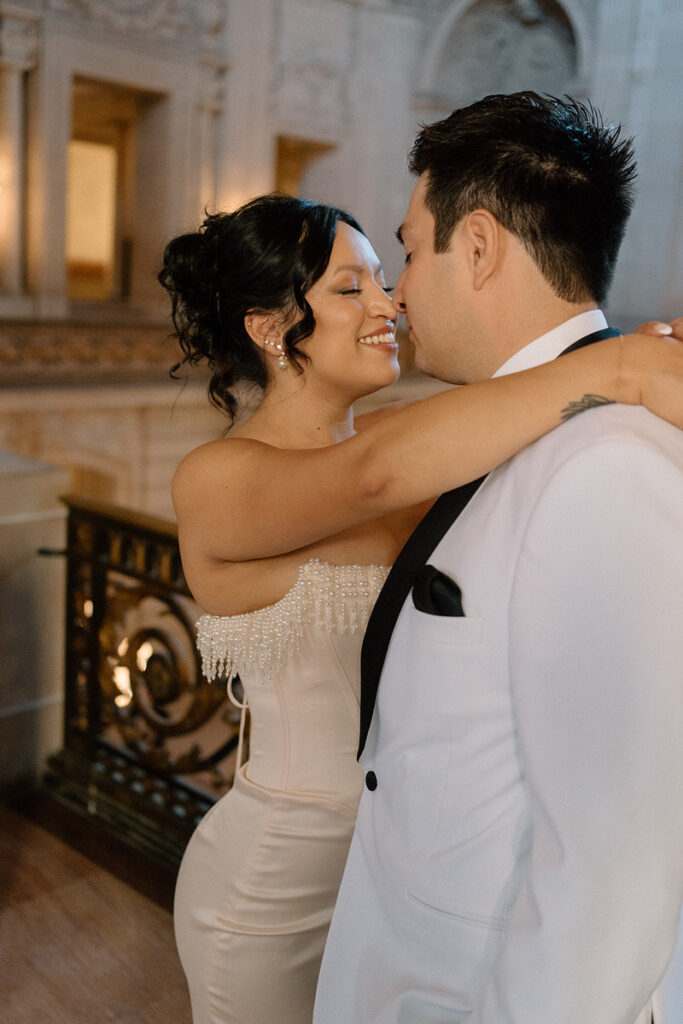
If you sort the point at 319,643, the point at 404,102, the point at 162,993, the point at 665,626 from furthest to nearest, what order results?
the point at 404,102, the point at 162,993, the point at 319,643, the point at 665,626

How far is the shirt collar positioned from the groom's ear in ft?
0.34

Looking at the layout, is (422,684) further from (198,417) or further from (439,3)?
(439,3)

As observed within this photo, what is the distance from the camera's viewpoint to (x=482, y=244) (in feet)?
3.81

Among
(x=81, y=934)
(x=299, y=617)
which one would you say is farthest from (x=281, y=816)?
(x=81, y=934)

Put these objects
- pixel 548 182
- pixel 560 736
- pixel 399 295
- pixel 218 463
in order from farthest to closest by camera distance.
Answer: pixel 218 463 < pixel 399 295 < pixel 548 182 < pixel 560 736

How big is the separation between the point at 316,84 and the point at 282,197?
27.8 feet

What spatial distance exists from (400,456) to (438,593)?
23 cm

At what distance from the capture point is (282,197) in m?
1.80

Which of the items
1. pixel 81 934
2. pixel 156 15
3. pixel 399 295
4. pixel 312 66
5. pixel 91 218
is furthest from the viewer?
pixel 91 218

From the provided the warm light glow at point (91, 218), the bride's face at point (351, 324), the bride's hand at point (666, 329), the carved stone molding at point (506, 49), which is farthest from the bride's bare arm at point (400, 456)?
the warm light glow at point (91, 218)

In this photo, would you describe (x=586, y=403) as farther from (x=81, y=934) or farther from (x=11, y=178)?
(x=11, y=178)

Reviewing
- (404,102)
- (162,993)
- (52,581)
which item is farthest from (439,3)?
(162,993)

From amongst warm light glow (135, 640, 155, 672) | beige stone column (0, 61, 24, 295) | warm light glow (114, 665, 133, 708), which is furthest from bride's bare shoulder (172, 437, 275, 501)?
beige stone column (0, 61, 24, 295)

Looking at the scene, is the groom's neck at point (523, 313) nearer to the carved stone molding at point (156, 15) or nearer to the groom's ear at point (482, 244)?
the groom's ear at point (482, 244)
